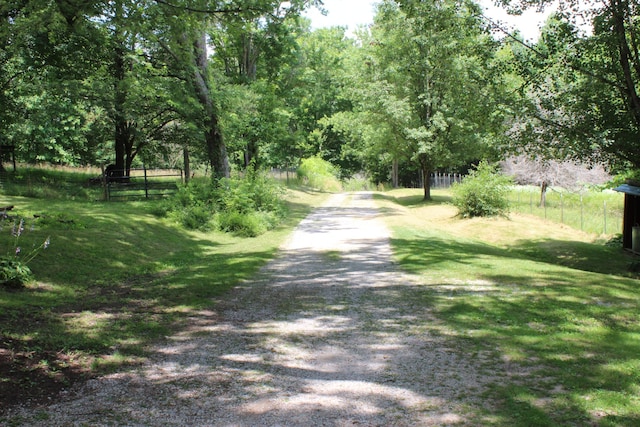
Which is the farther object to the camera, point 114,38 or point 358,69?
point 358,69

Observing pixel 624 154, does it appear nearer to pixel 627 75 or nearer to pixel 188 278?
pixel 627 75

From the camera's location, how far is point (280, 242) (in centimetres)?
1461

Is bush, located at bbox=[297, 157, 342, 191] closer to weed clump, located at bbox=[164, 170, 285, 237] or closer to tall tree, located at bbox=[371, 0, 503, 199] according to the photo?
tall tree, located at bbox=[371, 0, 503, 199]

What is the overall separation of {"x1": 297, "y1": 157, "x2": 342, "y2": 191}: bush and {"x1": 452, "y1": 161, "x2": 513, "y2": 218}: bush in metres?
23.8

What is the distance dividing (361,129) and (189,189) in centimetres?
2053

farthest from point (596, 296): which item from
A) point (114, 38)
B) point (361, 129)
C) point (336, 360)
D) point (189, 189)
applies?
point (361, 129)

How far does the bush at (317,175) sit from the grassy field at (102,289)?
30.5m

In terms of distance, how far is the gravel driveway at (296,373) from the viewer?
13.1ft

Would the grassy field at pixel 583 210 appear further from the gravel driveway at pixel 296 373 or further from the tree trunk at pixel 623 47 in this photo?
the gravel driveway at pixel 296 373

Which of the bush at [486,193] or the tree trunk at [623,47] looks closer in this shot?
the tree trunk at [623,47]

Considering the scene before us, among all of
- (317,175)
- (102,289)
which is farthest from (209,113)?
(317,175)

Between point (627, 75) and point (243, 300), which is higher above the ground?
point (627, 75)

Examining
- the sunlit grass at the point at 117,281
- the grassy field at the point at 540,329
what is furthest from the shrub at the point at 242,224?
the grassy field at the point at 540,329

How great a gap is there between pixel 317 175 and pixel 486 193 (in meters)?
26.6
